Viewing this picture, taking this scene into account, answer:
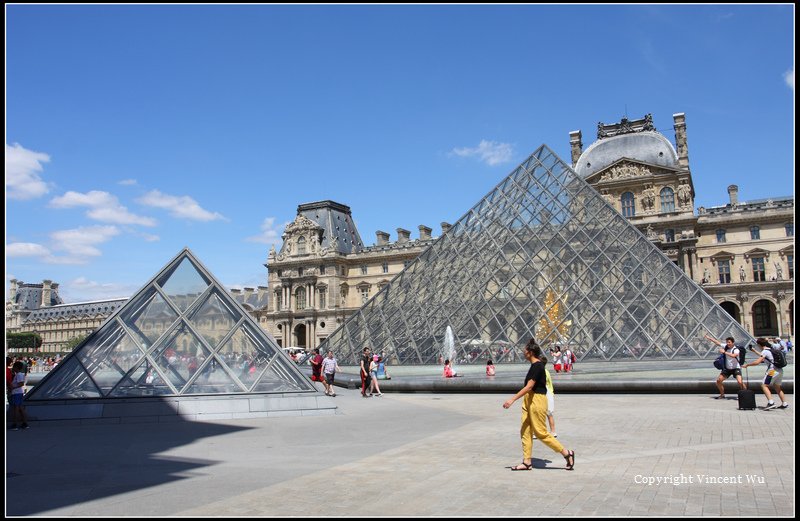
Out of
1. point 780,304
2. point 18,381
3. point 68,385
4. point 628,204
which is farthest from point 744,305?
point 18,381

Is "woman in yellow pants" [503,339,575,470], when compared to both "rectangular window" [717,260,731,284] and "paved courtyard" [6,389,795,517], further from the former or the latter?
"rectangular window" [717,260,731,284]

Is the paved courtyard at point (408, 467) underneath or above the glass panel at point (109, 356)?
underneath

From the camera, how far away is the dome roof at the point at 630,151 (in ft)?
175

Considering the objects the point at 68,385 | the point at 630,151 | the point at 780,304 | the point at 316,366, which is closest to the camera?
the point at 68,385

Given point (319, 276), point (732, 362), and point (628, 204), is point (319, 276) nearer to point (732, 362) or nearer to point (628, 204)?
point (628, 204)

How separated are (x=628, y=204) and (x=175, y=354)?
158 feet

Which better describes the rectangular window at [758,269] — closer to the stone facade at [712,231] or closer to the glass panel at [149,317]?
the stone facade at [712,231]

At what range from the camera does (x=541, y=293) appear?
21.5m

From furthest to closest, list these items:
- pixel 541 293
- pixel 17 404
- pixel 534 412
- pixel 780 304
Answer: pixel 780 304 < pixel 541 293 < pixel 17 404 < pixel 534 412

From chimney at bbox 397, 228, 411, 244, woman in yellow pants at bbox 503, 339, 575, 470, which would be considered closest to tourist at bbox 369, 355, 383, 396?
woman in yellow pants at bbox 503, 339, 575, 470

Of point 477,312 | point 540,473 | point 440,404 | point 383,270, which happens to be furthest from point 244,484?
point 383,270

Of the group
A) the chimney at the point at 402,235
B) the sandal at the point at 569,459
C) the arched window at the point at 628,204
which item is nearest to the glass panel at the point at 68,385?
the sandal at the point at 569,459

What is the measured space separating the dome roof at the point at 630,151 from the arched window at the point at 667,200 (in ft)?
7.83

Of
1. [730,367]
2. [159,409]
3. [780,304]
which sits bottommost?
[159,409]
